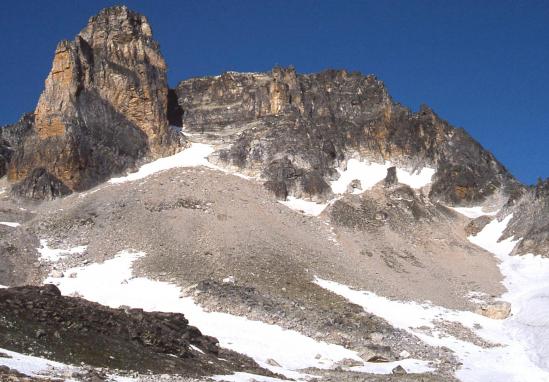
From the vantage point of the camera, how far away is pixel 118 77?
81250 millimetres

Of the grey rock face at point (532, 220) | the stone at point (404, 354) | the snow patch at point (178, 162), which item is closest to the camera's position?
the stone at point (404, 354)

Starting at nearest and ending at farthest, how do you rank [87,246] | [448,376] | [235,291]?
1. [448,376]
2. [235,291]
3. [87,246]

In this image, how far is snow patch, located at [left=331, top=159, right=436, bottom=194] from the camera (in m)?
79.9

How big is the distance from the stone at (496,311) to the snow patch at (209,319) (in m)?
16.1

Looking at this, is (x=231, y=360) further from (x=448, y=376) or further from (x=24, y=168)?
(x=24, y=168)

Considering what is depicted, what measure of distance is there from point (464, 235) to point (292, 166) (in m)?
21.8

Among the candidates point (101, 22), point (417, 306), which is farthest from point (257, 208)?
point (101, 22)

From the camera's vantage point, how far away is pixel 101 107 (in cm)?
7894

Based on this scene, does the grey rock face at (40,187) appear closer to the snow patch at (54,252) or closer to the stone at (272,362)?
the snow patch at (54,252)

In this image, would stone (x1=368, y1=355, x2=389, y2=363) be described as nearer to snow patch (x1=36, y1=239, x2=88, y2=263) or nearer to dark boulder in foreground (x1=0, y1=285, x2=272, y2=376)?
dark boulder in foreground (x1=0, y1=285, x2=272, y2=376)

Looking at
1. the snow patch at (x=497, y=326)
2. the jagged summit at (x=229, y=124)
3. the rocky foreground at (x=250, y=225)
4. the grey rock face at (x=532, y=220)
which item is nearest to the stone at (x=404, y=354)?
the rocky foreground at (x=250, y=225)

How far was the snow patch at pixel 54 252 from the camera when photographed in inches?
2009

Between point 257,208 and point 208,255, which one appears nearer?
point 208,255

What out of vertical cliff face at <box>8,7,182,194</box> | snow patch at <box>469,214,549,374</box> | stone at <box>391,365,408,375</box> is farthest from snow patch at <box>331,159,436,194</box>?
stone at <box>391,365,408,375</box>
